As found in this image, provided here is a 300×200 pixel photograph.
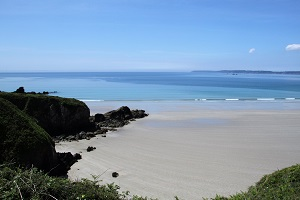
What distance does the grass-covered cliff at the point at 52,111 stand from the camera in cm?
2658

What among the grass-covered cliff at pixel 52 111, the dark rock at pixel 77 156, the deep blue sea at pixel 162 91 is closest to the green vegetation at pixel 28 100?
the grass-covered cliff at pixel 52 111

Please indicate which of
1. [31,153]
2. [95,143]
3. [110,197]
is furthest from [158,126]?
[110,197]

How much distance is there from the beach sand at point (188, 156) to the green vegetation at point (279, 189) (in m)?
3.96

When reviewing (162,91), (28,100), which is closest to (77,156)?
(28,100)

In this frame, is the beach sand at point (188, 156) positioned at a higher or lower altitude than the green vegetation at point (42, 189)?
lower

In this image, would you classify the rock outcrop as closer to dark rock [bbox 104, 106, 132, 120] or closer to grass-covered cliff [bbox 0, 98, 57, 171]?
dark rock [bbox 104, 106, 132, 120]

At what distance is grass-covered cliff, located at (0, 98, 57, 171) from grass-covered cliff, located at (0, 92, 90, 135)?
10.5 meters

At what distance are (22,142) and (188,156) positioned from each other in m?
10.0

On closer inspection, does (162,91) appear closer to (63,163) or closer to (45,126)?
(45,126)

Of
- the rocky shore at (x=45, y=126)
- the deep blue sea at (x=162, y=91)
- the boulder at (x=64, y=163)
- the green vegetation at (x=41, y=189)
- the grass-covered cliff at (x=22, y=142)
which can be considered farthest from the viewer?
the deep blue sea at (x=162, y=91)

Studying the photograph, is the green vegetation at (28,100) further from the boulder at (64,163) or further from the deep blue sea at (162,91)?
the deep blue sea at (162,91)

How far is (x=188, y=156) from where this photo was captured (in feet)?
64.6

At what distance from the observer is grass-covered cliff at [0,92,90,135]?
26578 mm

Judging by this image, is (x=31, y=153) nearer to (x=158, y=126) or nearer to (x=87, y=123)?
(x=87, y=123)
